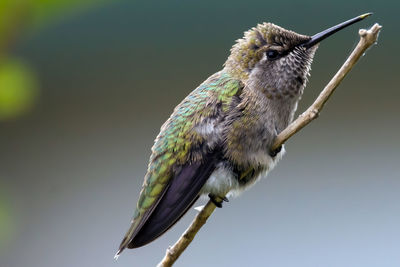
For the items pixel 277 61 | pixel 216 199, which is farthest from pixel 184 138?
pixel 277 61

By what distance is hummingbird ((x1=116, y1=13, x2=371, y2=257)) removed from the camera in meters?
2.73

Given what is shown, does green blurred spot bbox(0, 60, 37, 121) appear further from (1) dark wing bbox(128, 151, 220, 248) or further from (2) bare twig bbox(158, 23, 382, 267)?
(1) dark wing bbox(128, 151, 220, 248)

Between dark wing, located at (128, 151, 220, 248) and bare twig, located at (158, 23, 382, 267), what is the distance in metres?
0.34

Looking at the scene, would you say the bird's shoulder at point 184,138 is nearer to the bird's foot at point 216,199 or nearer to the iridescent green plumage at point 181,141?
the iridescent green plumage at point 181,141

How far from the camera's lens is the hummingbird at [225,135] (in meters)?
2.73

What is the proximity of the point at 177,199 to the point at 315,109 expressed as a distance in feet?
2.78

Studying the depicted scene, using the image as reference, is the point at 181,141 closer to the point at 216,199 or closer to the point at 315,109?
the point at 216,199

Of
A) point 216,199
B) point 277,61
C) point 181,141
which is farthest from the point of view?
point 277,61

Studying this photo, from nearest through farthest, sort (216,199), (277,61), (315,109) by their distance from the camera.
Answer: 1. (315,109)
2. (216,199)
3. (277,61)

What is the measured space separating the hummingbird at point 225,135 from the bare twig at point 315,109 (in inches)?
15.0

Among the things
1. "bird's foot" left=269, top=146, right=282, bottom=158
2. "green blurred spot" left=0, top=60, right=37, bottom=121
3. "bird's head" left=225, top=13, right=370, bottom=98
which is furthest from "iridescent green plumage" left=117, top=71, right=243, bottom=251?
"green blurred spot" left=0, top=60, right=37, bottom=121

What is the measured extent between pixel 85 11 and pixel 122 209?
460 centimetres

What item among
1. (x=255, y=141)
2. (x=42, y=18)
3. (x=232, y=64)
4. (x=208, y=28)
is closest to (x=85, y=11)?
(x=42, y=18)

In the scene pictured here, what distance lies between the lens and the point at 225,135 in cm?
278
